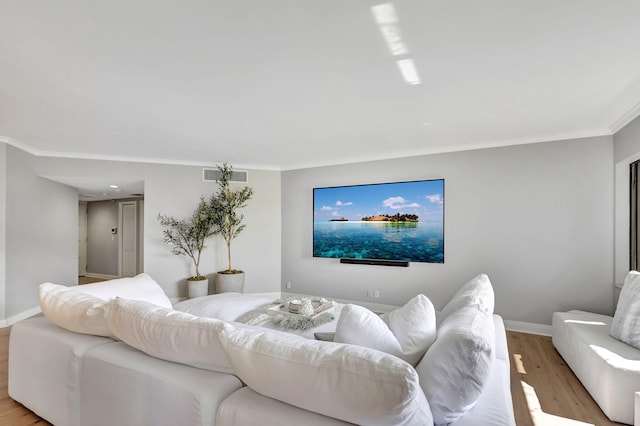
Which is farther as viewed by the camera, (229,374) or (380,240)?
(380,240)

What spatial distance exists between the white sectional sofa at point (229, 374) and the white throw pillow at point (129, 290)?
33cm

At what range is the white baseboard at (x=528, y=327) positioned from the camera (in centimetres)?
388

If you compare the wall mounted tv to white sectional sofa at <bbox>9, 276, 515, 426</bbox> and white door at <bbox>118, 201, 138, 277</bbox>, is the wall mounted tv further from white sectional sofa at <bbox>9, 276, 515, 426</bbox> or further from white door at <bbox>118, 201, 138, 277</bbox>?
white door at <bbox>118, 201, 138, 277</bbox>

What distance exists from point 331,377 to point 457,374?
490mm

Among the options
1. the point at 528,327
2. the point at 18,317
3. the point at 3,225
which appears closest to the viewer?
the point at 528,327

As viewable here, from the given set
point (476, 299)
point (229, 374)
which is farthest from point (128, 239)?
point (476, 299)

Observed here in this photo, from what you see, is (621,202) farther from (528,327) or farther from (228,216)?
(228,216)

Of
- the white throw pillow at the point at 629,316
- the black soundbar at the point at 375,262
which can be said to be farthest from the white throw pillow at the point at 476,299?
the black soundbar at the point at 375,262

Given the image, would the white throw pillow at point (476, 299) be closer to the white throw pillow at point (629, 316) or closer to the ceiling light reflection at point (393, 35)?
the white throw pillow at point (629, 316)

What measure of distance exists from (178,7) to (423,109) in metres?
2.26

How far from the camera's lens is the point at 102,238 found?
8.33m

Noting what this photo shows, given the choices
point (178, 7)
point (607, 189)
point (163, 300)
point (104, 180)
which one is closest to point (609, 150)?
point (607, 189)

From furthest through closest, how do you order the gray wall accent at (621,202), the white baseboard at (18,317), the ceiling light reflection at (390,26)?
the white baseboard at (18,317) < the gray wall accent at (621,202) < the ceiling light reflection at (390,26)

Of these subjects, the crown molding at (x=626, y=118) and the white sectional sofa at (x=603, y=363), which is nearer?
the white sectional sofa at (x=603, y=363)
